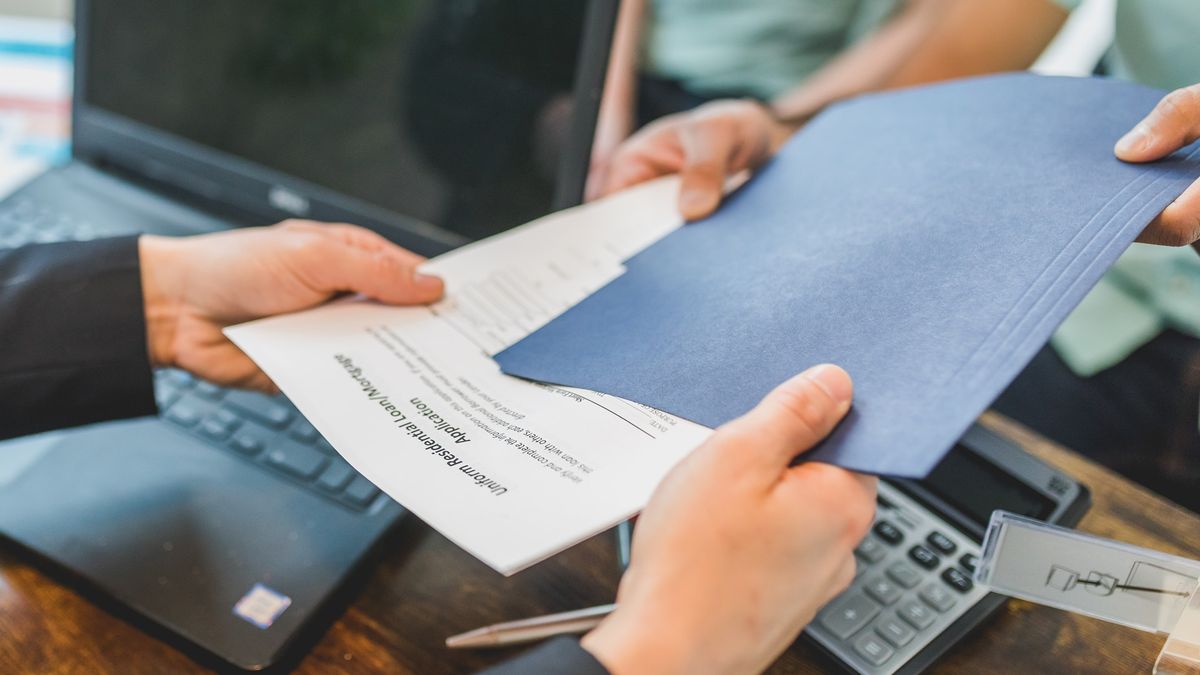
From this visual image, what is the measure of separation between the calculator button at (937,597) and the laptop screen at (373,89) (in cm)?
34

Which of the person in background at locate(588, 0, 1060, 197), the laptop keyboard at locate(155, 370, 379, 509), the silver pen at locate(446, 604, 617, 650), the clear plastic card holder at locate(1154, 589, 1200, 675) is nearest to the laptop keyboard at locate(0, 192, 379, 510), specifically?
the laptop keyboard at locate(155, 370, 379, 509)

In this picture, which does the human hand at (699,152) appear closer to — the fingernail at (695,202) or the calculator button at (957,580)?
the fingernail at (695,202)

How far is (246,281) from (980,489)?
1.40 ft

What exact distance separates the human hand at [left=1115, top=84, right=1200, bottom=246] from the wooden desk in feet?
0.66

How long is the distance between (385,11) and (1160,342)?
2.17ft

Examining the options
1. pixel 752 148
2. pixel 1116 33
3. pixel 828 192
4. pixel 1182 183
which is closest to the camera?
pixel 1182 183

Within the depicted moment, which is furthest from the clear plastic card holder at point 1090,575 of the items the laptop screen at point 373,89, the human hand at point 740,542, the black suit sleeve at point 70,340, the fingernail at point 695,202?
the black suit sleeve at point 70,340

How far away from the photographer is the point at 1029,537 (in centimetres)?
40

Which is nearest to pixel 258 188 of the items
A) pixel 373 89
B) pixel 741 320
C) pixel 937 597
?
pixel 373 89

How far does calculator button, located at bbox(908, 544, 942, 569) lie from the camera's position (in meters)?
0.45

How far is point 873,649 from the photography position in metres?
0.41

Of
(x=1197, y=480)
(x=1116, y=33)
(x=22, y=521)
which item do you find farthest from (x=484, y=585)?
(x=1116, y=33)

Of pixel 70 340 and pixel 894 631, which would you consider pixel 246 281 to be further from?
pixel 894 631

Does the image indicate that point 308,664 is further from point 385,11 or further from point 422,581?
point 385,11
